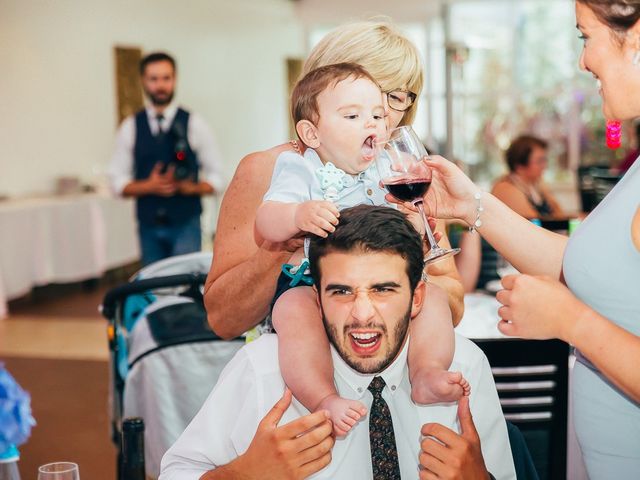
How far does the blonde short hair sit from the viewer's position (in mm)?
2045

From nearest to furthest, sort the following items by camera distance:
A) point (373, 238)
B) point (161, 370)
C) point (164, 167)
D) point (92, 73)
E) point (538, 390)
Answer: point (373, 238), point (538, 390), point (161, 370), point (164, 167), point (92, 73)

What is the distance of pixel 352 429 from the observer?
1796 millimetres

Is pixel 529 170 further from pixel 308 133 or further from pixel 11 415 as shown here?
pixel 11 415

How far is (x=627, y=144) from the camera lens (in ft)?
47.7

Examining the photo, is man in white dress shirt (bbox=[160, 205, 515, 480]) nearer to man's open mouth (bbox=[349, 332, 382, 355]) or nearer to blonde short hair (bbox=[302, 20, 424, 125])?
man's open mouth (bbox=[349, 332, 382, 355])

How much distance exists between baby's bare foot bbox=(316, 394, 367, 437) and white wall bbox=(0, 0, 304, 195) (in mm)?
8445

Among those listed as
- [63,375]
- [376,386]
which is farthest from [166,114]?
[376,386]

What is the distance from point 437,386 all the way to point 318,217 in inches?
15.6

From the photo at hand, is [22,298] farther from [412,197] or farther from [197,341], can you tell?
[412,197]

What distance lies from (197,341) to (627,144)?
1289 cm

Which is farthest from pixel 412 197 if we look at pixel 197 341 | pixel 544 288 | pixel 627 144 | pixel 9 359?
pixel 627 144

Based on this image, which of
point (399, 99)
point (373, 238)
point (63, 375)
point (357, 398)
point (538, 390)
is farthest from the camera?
point (63, 375)

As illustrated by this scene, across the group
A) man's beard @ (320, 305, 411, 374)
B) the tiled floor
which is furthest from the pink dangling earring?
the tiled floor

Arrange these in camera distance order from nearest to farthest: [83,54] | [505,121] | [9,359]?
1. [9,359]
2. [83,54]
3. [505,121]
